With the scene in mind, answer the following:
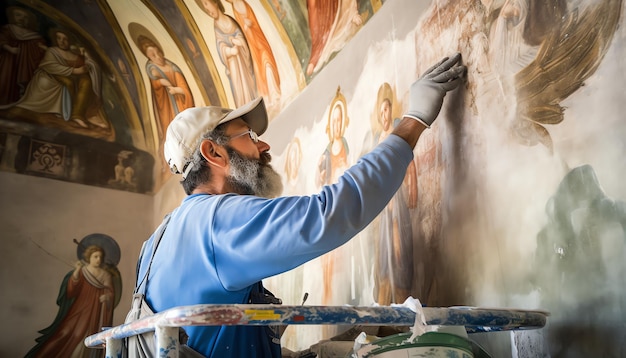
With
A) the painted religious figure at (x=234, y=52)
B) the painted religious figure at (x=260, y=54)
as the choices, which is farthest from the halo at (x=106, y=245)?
the painted religious figure at (x=260, y=54)

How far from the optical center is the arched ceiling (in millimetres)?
6934

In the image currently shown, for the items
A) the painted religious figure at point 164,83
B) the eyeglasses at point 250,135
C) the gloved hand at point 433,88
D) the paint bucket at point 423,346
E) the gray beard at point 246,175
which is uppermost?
the painted religious figure at point 164,83

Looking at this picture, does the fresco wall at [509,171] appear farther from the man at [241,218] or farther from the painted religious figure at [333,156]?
the man at [241,218]

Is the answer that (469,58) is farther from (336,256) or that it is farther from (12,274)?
(12,274)

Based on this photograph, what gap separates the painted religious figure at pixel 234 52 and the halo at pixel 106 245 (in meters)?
3.96

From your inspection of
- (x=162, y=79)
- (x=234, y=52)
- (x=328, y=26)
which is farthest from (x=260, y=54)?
(x=162, y=79)

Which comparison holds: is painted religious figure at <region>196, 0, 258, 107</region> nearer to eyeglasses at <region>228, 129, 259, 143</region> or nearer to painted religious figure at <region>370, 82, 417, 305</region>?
painted religious figure at <region>370, 82, 417, 305</region>

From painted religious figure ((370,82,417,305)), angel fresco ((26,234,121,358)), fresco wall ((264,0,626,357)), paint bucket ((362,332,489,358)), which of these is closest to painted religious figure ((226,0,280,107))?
fresco wall ((264,0,626,357))

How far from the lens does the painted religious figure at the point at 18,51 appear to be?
8898mm

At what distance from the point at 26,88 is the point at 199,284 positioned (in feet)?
27.8

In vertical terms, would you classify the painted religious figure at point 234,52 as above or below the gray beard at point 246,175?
above

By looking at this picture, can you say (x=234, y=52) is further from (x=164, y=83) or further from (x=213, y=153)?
(x=213, y=153)

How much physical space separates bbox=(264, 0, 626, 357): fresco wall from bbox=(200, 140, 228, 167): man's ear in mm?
1153

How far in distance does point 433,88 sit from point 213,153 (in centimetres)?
116
